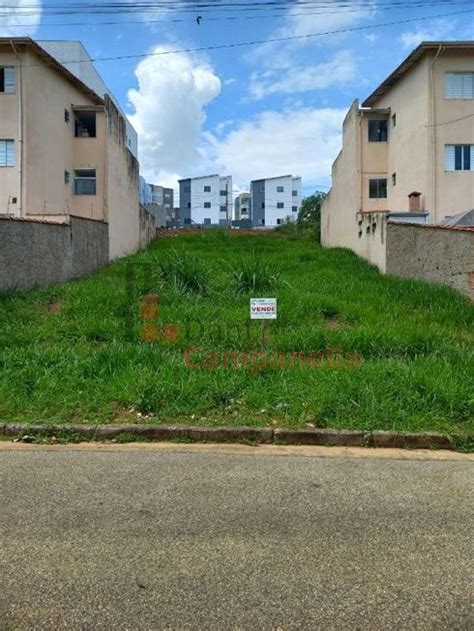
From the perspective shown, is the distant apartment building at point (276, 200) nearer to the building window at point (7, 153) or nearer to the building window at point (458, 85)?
the building window at point (458, 85)

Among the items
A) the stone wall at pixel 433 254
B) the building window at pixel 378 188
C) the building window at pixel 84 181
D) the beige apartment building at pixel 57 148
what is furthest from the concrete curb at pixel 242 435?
the building window at pixel 378 188

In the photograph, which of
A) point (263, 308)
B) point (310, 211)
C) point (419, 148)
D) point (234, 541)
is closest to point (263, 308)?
point (263, 308)

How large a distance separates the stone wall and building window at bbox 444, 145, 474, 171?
8361mm

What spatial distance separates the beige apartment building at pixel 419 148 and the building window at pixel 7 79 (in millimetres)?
13763

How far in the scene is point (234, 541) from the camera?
2953mm

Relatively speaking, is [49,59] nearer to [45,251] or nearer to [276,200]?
[45,251]

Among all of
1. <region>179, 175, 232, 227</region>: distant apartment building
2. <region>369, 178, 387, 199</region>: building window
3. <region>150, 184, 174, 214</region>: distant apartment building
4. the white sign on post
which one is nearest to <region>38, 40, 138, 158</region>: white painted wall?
<region>369, 178, 387, 199</region>: building window

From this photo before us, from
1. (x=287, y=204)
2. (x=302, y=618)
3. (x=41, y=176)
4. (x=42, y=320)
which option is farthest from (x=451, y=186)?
(x=287, y=204)

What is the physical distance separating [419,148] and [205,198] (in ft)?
213

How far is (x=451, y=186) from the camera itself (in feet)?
66.1

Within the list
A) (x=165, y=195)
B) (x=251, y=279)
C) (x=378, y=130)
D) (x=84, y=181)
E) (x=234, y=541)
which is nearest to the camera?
(x=234, y=541)

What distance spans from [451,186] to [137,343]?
17245 millimetres

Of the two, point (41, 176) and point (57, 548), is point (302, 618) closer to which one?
point (57, 548)

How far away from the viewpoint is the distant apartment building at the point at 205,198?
270ft
